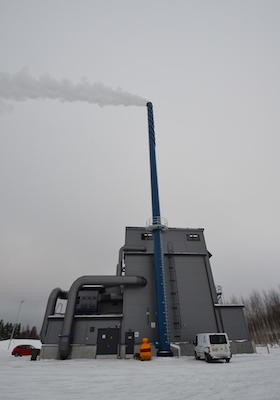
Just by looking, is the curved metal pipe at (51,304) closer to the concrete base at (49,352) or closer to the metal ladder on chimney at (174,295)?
the concrete base at (49,352)

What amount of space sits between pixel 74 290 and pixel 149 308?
902 cm

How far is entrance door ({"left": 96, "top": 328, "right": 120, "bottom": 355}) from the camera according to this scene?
22.3m

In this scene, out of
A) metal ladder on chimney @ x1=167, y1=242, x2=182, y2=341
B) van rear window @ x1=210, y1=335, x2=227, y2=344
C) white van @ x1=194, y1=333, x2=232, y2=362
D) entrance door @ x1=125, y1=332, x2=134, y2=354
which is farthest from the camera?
metal ladder on chimney @ x1=167, y1=242, x2=182, y2=341

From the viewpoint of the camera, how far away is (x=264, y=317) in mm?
50969

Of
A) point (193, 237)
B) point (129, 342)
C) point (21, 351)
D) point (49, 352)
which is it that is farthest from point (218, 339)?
point (21, 351)

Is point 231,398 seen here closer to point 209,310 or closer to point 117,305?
point 209,310

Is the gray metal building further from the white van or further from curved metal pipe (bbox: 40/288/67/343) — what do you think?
the white van

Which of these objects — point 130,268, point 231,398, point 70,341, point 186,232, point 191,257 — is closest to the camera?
point 231,398

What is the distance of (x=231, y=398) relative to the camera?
6113mm

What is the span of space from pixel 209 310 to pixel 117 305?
12.3 meters

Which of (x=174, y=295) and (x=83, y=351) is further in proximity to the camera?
(x=174, y=295)

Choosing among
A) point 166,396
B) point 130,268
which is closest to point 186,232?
point 130,268

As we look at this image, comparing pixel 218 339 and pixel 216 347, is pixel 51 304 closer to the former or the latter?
pixel 216 347

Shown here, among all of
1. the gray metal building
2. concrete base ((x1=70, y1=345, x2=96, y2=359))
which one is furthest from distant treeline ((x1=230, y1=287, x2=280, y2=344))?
concrete base ((x1=70, y1=345, x2=96, y2=359))
